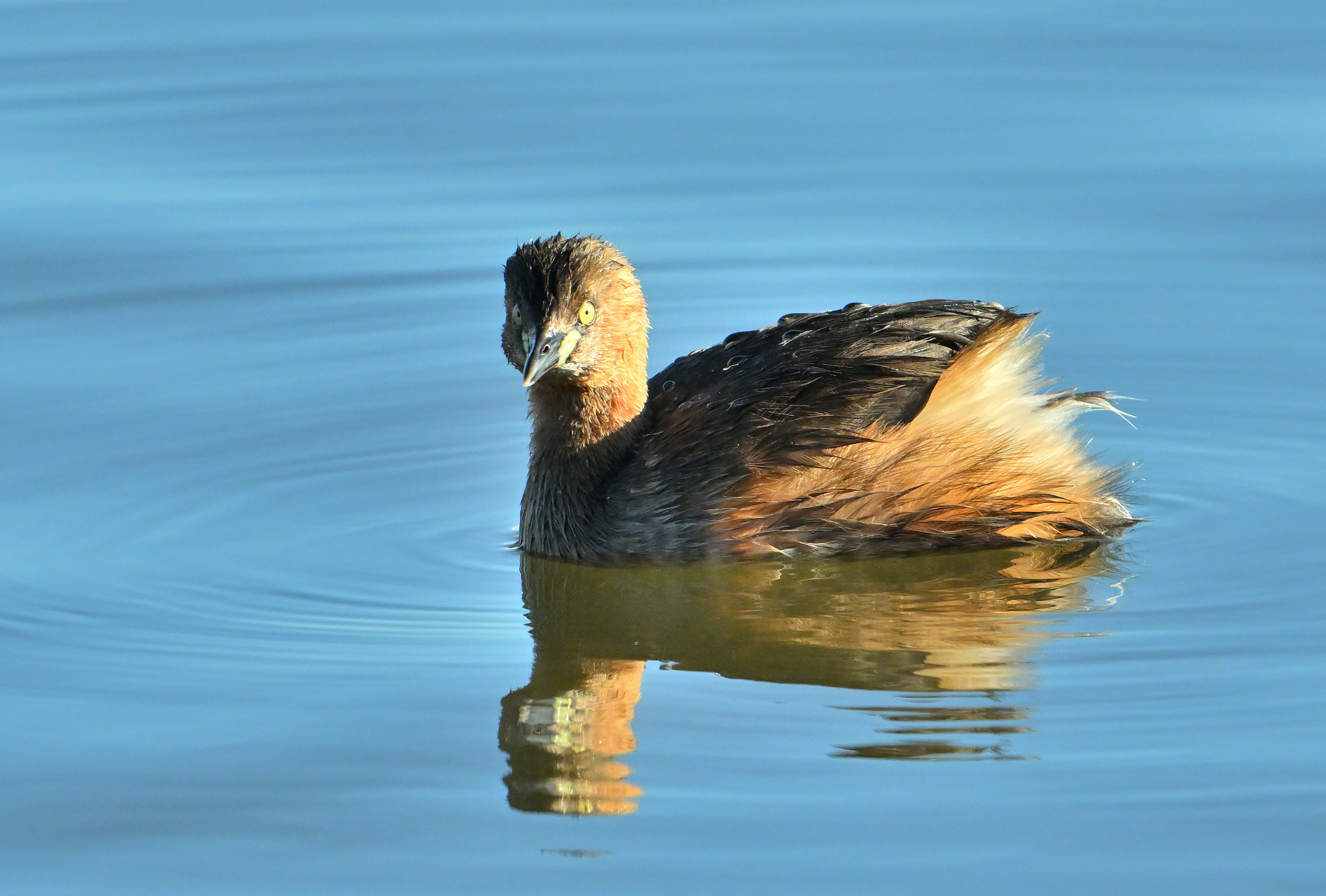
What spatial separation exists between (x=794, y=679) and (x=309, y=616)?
177cm

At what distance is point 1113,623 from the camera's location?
7219 millimetres

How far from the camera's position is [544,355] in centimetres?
802

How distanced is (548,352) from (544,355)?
0.09 feet

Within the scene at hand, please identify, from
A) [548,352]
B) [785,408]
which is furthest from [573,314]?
[785,408]

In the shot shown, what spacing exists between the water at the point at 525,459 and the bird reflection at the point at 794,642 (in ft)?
0.08

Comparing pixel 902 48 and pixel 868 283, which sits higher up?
pixel 902 48

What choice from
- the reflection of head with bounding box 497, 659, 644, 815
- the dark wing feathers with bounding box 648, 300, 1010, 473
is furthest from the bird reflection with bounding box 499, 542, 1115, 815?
the dark wing feathers with bounding box 648, 300, 1010, 473

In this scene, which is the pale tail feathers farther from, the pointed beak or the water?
the pointed beak

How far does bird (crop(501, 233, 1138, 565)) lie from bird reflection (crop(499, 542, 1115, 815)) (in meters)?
0.13

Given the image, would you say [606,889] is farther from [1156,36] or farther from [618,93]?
[1156,36]

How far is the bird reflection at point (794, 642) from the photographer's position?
633 centimetres

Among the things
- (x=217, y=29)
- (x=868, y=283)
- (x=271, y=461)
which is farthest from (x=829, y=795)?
(x=217, y=29)

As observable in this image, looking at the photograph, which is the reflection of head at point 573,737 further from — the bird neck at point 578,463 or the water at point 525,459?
the bird neck at point 578,463

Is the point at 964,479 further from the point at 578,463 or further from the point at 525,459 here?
the point at 525,459
